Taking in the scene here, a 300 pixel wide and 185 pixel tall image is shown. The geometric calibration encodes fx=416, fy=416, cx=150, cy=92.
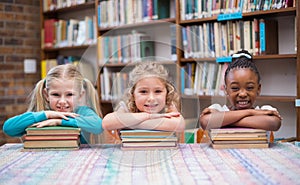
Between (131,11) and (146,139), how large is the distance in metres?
2.22

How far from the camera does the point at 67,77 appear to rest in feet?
5.73

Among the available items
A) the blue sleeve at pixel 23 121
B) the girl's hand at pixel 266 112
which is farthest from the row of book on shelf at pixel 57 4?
the girl's hand at pixel 266 112

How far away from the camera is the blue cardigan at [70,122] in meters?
1.70

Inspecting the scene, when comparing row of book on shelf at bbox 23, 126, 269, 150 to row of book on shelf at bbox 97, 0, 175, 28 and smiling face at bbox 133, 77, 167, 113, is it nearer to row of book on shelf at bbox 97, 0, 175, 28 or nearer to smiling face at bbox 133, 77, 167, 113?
smiling face at bbox 133, 77, 167, 113

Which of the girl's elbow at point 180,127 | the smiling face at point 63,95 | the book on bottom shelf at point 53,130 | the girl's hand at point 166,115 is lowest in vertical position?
the book on bottom shelf at point 53,130

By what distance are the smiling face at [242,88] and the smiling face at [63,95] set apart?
2.12 ft

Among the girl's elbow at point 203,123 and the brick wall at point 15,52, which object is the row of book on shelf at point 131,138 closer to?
the girl's elbow at point 203,123

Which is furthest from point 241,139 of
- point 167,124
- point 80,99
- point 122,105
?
point 80,99

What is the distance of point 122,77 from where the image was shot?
1.68 metres

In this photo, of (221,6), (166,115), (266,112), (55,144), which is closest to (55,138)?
(55,144)

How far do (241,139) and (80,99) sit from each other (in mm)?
697

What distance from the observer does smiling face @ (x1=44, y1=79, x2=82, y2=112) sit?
68.8 inches

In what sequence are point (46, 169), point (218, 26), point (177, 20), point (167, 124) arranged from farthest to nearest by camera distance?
point (177, 20), point (218, 26), point (167, 124), point (46, 169)

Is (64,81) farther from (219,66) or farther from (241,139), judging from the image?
(219,66)
